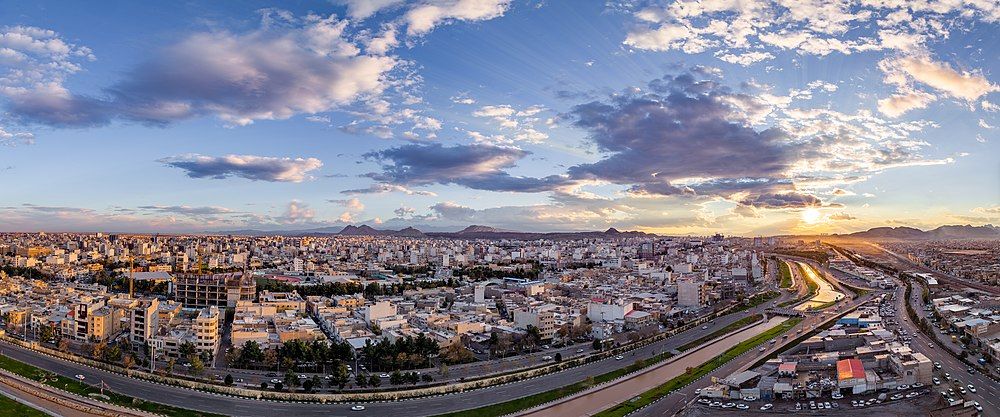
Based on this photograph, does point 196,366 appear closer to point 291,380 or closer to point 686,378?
point 291,380

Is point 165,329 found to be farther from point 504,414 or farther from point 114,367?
point 504,414

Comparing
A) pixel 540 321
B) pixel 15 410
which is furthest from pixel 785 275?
pixel 15 410

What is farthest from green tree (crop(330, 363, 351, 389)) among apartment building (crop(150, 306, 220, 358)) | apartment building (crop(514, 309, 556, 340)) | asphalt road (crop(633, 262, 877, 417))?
apartment building (crop(514, 309, 556, 340))

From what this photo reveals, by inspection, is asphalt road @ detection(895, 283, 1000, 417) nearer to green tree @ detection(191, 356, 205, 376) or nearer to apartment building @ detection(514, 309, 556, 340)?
apartment building @ detection(514, 309, 556, 340)

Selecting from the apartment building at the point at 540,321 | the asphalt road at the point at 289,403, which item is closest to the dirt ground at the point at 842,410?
the asphalt road at the point at 289,403

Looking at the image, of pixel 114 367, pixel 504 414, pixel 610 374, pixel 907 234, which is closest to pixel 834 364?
pixel 610 374
